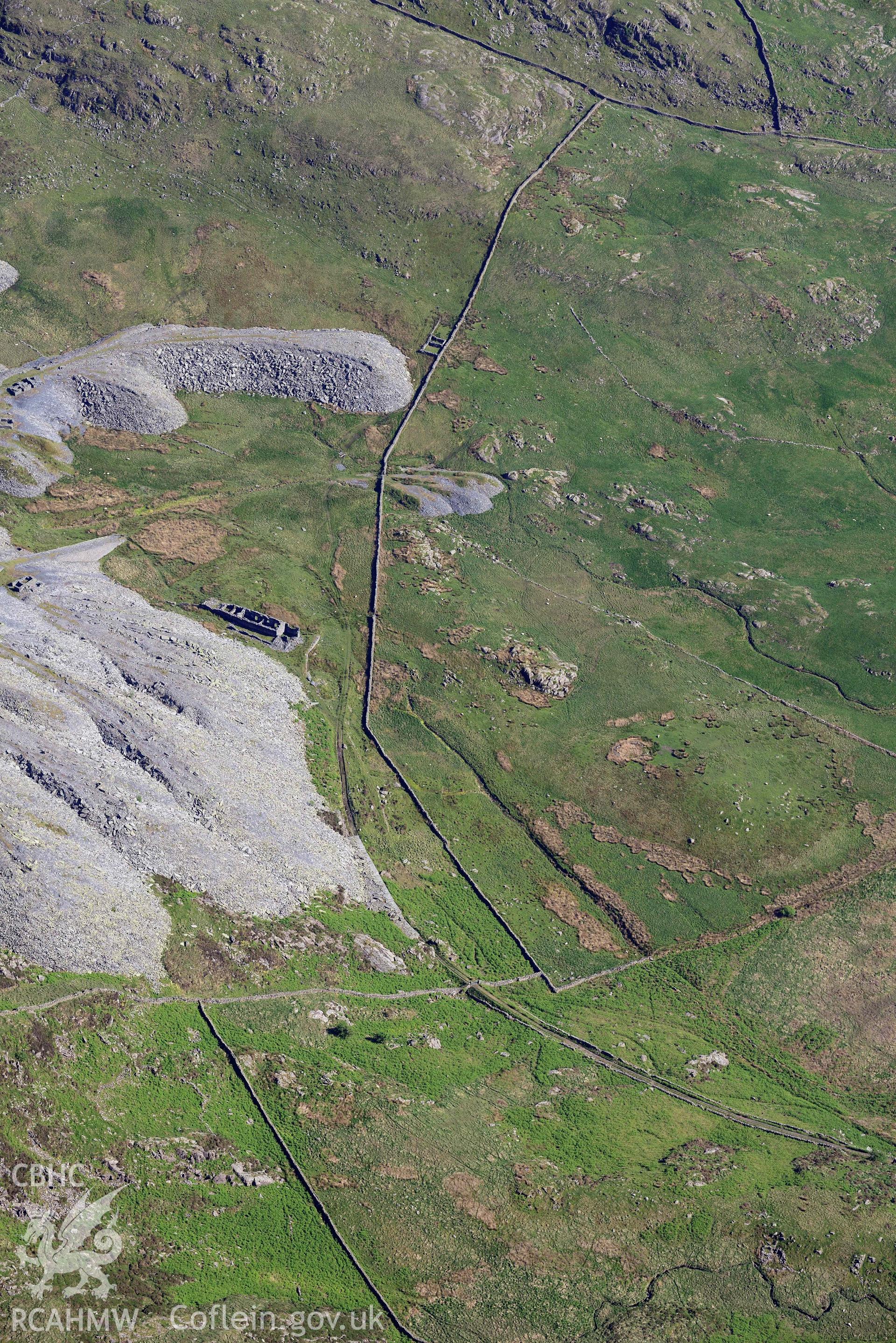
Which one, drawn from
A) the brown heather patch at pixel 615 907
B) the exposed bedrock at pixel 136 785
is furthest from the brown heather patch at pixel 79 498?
the brown heather patch at pixel 615 907

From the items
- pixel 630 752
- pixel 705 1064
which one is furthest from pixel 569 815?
pixel 705 1064

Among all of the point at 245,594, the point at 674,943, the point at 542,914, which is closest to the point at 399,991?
the point at 542,914

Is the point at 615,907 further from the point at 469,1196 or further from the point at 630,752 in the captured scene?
the point at 469,1196

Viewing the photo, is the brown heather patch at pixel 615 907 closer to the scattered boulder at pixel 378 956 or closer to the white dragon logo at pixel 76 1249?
the scattered boulder at pixel 378 956

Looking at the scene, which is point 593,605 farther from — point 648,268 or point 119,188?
point 119,188

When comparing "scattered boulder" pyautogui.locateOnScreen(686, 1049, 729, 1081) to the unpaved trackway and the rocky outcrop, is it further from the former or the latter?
the rocky outcrop

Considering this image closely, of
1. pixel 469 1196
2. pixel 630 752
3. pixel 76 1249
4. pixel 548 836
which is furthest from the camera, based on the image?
pixel 630 752

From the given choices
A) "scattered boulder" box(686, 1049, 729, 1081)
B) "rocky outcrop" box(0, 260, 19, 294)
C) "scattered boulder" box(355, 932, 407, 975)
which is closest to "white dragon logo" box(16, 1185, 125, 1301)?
"scattered boulder" box(355, 932, 407, 975)
